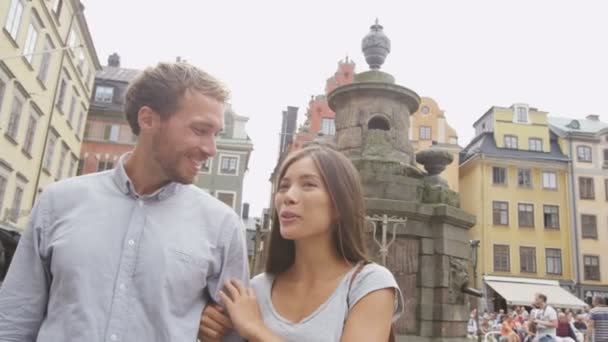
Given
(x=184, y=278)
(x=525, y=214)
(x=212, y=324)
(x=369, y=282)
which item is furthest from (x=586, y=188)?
(x=184, y=278)

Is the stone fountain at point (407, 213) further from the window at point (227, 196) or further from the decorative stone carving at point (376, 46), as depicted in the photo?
the window at point (227, 196)

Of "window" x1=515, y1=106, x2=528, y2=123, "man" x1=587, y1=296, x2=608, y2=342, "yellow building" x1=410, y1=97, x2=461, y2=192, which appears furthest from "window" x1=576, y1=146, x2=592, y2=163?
"man" x1=587, y1=296, x2=608, y2=342

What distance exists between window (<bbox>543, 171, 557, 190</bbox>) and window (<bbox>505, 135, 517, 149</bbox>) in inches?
121

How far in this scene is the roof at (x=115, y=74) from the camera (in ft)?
138

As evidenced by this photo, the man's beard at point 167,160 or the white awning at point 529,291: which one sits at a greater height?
the white awning at point 529,291

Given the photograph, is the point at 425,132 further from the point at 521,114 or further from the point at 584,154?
the point at 584,154

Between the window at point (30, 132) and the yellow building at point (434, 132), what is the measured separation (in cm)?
2675

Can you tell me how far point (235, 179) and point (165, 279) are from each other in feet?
129

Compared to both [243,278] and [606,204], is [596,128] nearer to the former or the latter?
[606,204]

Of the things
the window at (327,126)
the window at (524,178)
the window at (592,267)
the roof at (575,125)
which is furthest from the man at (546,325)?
the roof at (575,125)

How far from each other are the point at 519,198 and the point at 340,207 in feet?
130

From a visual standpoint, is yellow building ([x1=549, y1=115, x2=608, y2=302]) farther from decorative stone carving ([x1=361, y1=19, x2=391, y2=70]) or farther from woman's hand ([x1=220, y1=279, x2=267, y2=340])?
woman's hand ([x1=220, y1=279, x2=267, y2=340])

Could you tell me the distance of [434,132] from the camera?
40.6 m

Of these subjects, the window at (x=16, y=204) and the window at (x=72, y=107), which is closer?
the window at (x=16, y=204)
